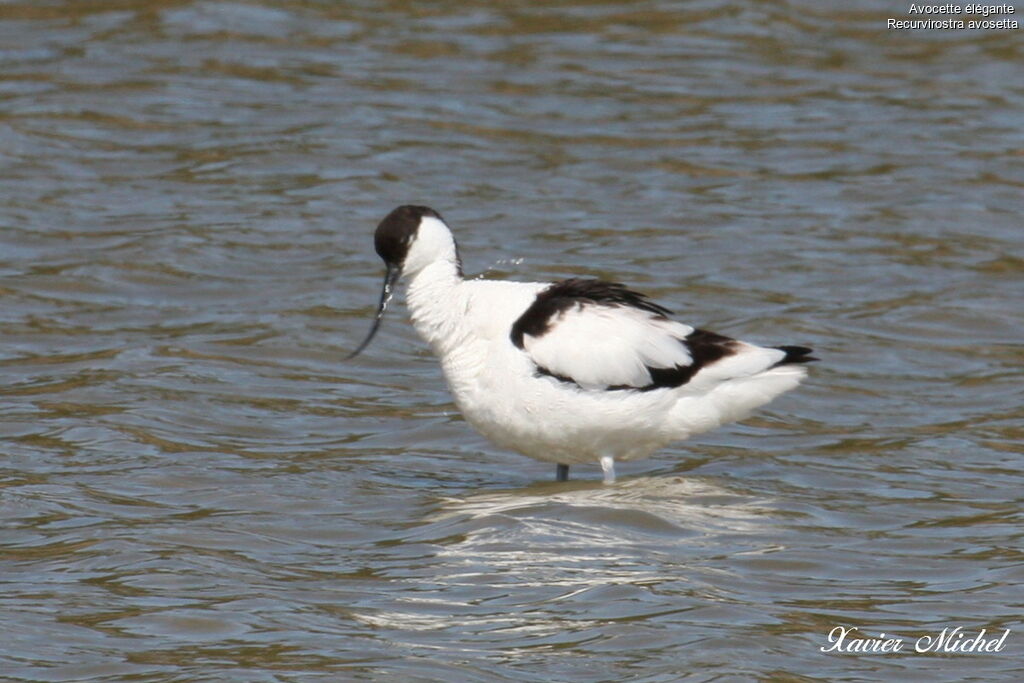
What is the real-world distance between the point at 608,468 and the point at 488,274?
171 inches

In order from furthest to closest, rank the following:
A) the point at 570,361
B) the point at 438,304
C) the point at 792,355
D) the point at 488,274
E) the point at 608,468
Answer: the point at 488,274 → the point at 792,355 → the point at 608,468 → the point at 438,304 → the point at 570,361

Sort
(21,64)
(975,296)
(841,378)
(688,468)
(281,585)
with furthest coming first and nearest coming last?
1. (21,64)
2. (975,296)
3. (841,378)
4. (688,468)
5. (281,585)

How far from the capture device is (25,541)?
25.7ft

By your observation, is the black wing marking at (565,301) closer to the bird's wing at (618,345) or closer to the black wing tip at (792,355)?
the bird's wing at (618,345)

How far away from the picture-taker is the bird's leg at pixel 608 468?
29.1 feet

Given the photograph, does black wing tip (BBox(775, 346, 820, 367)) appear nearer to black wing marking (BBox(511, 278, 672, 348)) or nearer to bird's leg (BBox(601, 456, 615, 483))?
black wing marking (BBox(511, 278, 672, 348))

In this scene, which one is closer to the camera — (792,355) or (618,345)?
(618,345)

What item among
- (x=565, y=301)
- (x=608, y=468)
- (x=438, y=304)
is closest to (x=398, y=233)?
(x=438, y=304)

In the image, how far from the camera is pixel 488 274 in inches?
513

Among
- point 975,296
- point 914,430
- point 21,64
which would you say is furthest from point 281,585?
point 21,64

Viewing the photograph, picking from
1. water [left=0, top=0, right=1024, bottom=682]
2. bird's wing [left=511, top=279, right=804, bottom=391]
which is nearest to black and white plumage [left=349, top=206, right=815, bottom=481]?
bird's wing [left=511, top=279, right=804, bottom=391]

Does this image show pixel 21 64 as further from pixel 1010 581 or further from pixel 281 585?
pixel 1010 581

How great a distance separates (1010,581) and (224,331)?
5.89m

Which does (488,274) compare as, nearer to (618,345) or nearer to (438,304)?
(438,304)
